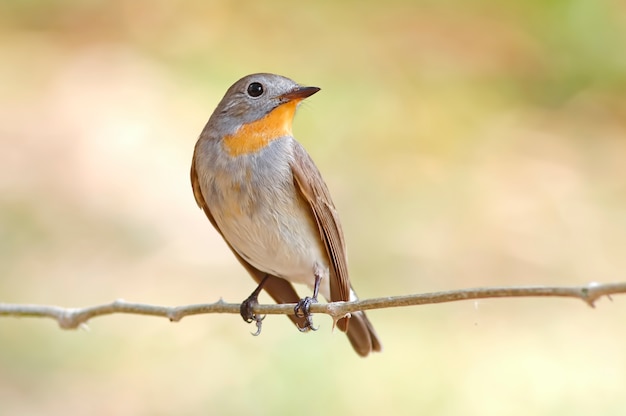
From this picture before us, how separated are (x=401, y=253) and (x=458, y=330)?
1.15m

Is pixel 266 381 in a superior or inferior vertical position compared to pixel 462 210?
inferior

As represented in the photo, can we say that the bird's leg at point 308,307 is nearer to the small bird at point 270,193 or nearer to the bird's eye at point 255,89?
the small bird at point 270,193

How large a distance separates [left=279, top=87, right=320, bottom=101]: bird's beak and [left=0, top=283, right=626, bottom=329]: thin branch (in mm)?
1084

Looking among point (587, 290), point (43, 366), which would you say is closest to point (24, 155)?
point (43, 366)

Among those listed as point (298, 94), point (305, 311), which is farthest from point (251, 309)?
point (298, 94)

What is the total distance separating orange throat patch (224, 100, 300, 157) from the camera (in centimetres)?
441

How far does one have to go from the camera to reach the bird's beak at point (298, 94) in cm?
430

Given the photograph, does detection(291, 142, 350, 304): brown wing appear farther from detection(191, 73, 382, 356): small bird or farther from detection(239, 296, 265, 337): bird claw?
detection(239, 296, 265, 337): bird claw

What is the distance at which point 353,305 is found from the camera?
317cm

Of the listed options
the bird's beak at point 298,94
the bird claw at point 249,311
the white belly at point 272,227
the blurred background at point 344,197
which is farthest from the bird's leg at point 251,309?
the blurred background at point 344,197

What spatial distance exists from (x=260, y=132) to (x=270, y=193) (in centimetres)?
33

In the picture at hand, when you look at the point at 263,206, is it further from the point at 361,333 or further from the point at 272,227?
the point at 361,333

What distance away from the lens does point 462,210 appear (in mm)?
9242

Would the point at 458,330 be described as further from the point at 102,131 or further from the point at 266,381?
the point at 102,131
